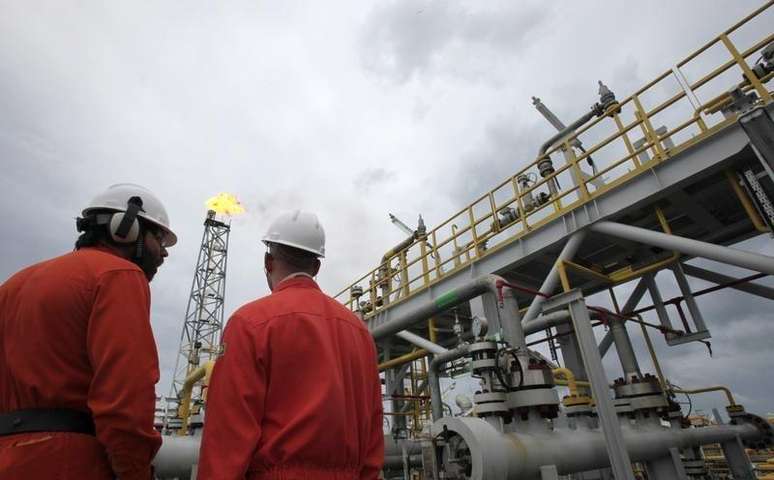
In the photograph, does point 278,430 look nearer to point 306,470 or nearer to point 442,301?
point 306,470

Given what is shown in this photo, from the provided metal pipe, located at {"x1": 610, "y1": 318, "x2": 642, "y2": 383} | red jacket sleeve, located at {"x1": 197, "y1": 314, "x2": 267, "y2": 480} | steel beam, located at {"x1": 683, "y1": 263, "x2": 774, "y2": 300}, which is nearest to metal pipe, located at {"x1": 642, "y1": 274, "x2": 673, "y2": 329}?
steel beam, located at {"x1": 683, "y1": 263, "x2": 774, "y2": 300}

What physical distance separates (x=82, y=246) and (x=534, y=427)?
3.88 metres

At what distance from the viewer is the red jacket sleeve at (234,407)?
1380mm

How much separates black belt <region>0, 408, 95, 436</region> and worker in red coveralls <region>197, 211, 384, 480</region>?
495 millimetres

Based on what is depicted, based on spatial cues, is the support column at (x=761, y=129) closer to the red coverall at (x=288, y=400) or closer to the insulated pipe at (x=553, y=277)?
the insulated pipe at (x=553, y=277)

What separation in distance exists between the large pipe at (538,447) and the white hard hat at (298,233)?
7.22 feet

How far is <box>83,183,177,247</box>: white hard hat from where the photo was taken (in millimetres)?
2115

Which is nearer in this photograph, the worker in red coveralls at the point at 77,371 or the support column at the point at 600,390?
the worker in red coveralls at the point at 77,371

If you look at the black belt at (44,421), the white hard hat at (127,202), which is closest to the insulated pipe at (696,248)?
the white hard hat at (127,202)

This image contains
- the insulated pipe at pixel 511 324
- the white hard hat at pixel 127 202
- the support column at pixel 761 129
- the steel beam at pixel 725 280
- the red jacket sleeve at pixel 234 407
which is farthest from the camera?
the steel beam at pixel 725 280

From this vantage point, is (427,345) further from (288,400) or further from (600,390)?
(288,400)

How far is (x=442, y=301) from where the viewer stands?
5.70 m

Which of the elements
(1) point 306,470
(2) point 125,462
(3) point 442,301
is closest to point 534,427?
(3) point 442,301

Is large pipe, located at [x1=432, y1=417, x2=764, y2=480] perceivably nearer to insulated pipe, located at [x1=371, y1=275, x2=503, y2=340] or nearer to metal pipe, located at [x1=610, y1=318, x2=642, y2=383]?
metal pipe, located at [x1=610, y1=318, x2=642, y2=383]
